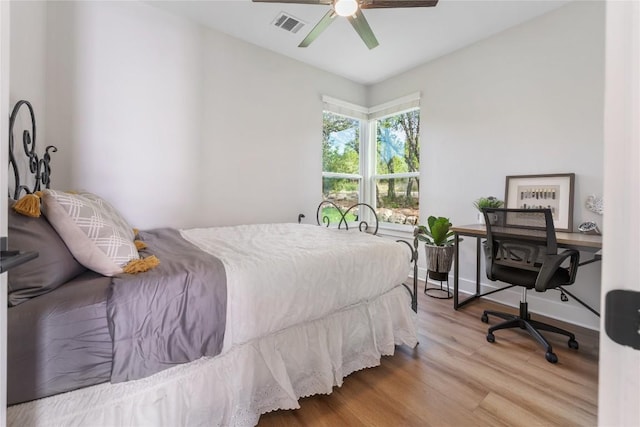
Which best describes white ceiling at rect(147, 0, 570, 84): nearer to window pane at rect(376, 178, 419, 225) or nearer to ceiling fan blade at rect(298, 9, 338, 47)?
ceiling fan blade at rect(298, 9, 338, 47)

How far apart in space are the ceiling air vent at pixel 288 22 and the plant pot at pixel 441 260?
2644 mm

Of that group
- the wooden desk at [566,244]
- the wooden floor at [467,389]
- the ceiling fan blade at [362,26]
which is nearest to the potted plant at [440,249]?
the wooden desk at [566,244]

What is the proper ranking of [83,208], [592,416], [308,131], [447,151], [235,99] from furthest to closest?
[308,131], [447,151], [235,99], [592,416], [83,208]

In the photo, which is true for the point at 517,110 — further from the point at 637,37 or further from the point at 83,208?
the point at 83,208

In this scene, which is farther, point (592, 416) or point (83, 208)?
point (592, 416)

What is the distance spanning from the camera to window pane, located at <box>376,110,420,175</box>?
3.57 m

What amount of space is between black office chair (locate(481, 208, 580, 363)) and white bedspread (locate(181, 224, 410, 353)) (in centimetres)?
79

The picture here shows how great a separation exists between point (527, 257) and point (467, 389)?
1036 mm

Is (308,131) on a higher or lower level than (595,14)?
lower

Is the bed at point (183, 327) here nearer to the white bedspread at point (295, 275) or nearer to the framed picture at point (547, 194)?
the white bedspread at point (295, 275)

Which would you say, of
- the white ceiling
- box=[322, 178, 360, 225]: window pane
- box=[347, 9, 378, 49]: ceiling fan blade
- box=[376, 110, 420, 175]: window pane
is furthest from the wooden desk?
the white ceiling

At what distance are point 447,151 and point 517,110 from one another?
0.75 meters

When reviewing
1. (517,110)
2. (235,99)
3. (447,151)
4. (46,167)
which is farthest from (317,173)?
(46,167)

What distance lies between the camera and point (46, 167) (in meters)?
1.79
